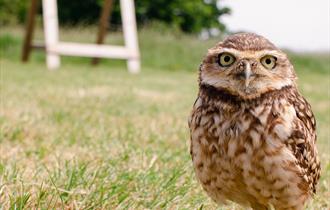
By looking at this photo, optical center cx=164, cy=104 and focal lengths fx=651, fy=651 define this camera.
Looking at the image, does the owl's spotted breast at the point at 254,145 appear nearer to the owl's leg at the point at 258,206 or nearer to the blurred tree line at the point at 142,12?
the owl's leg at the point at 258,206

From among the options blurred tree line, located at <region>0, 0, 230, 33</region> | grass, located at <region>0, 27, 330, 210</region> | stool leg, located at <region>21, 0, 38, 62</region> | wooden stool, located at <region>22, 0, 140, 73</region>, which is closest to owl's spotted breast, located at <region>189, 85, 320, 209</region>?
grass, located at <region>0, 27, 330, 210</region>

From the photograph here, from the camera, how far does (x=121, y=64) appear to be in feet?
52.0

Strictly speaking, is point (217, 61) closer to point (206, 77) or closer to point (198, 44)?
point (206, 77)

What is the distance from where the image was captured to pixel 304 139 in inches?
92.7

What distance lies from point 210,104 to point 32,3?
37.0ft

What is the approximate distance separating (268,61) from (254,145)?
30 cm

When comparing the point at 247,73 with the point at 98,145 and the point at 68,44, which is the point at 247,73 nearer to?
the point at 98,145

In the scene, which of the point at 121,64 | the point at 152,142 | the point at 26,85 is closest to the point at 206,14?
the point at 121,64

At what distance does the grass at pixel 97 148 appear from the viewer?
8.33ft

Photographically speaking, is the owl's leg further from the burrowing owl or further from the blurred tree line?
the blurred tree line

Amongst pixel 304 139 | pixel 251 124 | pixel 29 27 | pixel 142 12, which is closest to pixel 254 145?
pixel 251 124

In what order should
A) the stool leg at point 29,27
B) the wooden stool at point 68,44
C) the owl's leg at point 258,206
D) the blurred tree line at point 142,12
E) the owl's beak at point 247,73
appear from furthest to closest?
1. the blurred tree line at point 142,12
2. the stool leg at point 29,27
3. the wooden stool at point 68,44
4. the owl's leg at point 258,206
5. the owl's beak at point 247,73

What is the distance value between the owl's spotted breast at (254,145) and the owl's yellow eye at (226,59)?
103 millimetres

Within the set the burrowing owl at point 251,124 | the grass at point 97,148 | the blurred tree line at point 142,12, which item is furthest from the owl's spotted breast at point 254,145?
the blurred tree line at point 142,12
